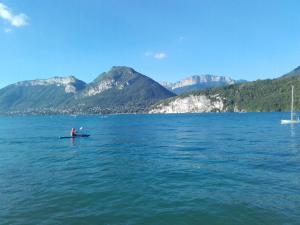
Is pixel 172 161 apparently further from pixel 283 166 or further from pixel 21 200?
pixel 21 200

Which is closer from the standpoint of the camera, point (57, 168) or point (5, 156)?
point (57, 168)

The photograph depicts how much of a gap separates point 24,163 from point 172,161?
76.7 feet

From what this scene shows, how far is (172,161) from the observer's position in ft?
167

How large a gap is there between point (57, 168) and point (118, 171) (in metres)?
9.46

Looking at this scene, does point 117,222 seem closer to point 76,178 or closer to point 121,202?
point 121,202

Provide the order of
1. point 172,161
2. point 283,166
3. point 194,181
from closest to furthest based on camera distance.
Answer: point 194,181, point 283,166, point 172,161

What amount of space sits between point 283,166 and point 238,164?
5.81 meters

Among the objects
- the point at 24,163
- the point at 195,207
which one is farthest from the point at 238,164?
the point at 24,163

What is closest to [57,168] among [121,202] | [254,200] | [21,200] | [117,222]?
[21,200]

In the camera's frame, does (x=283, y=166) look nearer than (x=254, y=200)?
No

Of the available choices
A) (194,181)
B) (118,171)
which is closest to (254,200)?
(194,181)

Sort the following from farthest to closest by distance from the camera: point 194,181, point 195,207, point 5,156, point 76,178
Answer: point 5,156, point 76,178, point 194,181, point 195,207

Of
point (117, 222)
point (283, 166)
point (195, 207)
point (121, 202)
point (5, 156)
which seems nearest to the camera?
point (117, 222)

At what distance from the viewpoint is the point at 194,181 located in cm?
3656
